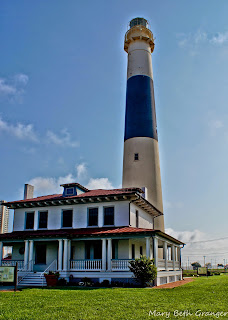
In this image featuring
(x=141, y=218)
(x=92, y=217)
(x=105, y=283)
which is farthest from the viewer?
(x=141, y=218)

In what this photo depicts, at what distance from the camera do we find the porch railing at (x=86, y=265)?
24377mm

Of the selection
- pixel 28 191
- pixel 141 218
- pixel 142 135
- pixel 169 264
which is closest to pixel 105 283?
pixel 169 264

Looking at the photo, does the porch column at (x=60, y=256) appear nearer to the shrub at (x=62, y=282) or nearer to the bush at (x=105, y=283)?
the shrub at (x=62, y=282)

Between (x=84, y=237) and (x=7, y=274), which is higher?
(x=84, y=237)

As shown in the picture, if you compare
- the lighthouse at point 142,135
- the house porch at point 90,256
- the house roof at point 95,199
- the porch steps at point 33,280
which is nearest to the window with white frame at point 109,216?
the house roof at point 95,199

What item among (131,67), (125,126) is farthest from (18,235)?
(131,67)

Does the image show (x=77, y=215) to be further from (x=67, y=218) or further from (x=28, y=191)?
(x=28, y=191)

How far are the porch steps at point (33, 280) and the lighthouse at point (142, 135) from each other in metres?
13.4

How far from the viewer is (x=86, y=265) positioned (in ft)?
81.0

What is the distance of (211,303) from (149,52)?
112 ft

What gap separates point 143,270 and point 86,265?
546cm

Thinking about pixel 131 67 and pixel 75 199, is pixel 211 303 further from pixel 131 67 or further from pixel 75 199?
pixel 131 67

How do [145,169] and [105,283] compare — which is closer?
[105,283]

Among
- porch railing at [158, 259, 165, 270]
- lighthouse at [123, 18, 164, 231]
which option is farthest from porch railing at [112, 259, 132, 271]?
lighthouse at [123, 18, 164, 231]
